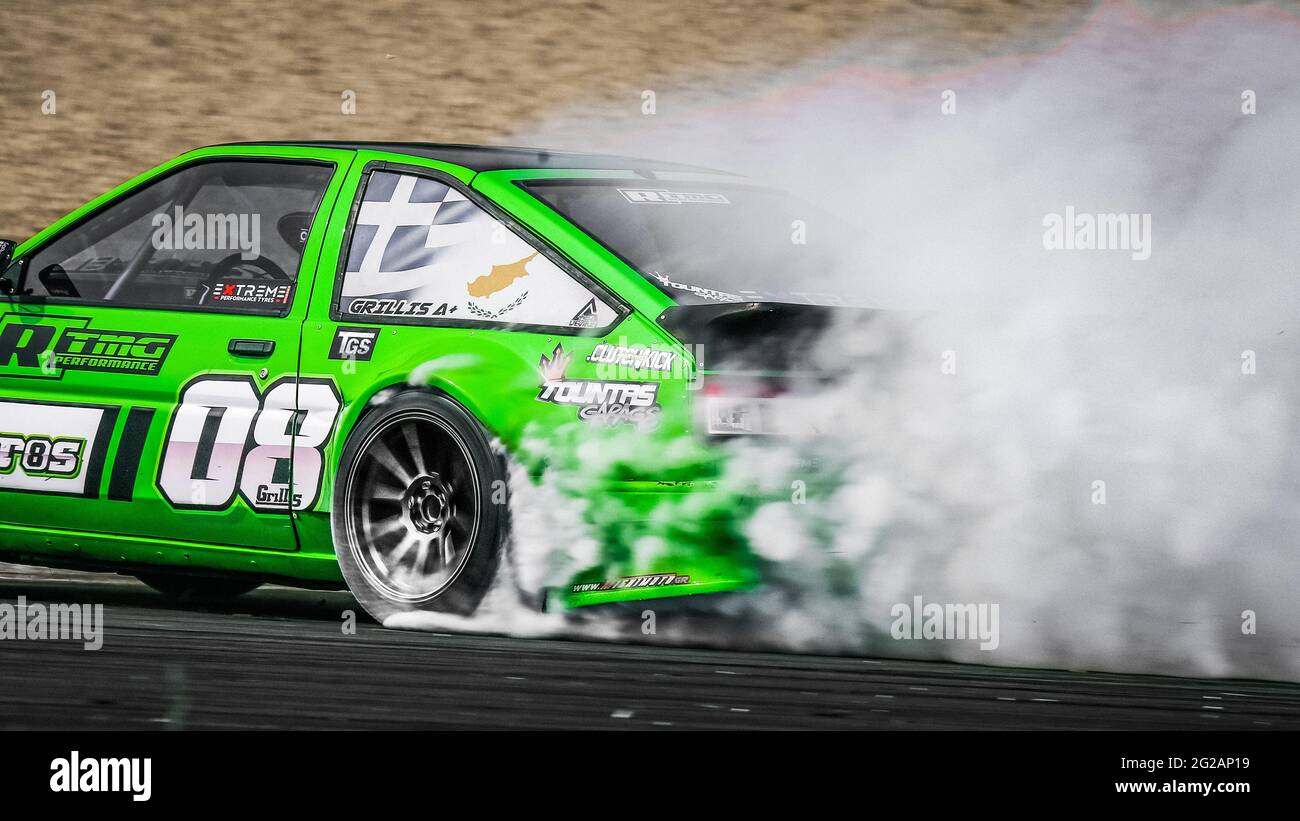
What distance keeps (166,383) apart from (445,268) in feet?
3.53

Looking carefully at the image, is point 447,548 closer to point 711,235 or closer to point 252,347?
point 252,347

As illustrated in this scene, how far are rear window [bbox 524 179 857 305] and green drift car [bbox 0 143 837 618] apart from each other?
14mm

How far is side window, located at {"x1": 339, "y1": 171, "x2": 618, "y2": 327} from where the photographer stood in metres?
6.59

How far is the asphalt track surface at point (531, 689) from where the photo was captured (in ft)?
17.0

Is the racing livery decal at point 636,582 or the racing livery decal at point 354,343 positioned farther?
the racing livery decal at point 354,343

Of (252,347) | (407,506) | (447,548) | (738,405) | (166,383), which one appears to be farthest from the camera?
(166,383)

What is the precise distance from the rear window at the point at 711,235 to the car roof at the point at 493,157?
0.20 metres

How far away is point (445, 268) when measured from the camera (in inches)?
269

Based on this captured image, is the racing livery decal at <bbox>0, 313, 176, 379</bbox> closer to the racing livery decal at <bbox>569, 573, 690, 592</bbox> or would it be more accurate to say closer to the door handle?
the door handle

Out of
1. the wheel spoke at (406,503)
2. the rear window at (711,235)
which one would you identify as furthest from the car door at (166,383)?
the rear window at (711,235)

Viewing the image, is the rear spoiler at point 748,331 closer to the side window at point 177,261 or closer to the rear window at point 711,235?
the rear window at point 711,235

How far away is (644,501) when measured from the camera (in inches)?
246

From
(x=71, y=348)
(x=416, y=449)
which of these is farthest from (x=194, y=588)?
(x=416, y=449)
